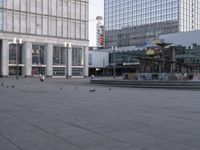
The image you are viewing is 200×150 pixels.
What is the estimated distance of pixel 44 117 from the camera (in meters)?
11.6

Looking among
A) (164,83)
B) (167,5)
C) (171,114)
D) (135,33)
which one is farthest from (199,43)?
(171,114)

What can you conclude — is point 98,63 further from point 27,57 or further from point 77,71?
point 27,57

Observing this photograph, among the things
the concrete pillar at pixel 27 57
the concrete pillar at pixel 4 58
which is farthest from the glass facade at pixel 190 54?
the concrete pillar at pixel 4 58

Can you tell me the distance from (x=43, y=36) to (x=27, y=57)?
8.22 m

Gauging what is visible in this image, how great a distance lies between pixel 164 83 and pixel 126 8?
15357 centimetres

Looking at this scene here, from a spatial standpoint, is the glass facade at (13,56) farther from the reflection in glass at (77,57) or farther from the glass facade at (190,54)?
the glass facade at (190,54)

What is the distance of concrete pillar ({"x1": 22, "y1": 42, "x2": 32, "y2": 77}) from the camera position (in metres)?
97.2

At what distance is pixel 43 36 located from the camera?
101062mm

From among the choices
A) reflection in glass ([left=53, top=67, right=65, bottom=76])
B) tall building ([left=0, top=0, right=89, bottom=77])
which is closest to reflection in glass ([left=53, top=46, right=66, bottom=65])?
tall building ([left=0, top=0, right=89, bottom=77])

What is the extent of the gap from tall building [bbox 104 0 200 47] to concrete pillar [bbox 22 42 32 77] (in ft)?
241

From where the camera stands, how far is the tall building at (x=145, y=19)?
538 feet

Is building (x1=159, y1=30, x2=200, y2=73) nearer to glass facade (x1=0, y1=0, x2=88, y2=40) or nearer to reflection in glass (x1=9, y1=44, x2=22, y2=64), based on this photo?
glass facade (x1=0, y1=0, x2=88, y2=40)

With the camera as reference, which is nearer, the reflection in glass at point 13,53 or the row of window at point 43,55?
the reflection in glass at point 13,53

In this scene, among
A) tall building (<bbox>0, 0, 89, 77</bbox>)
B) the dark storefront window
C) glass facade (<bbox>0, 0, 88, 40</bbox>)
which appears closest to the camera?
tall building (<bbox>0, 0, 89, 77</bbox>)
